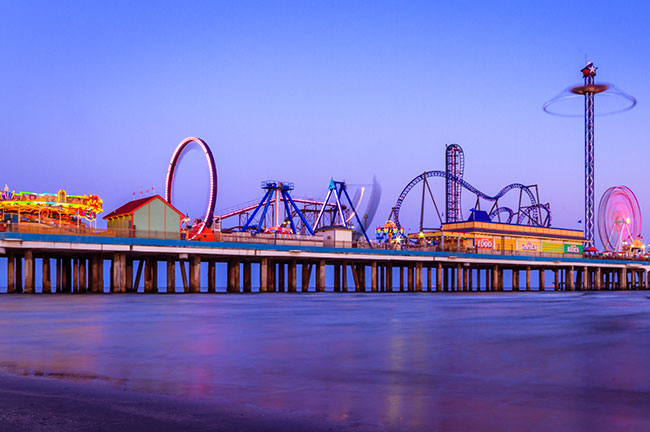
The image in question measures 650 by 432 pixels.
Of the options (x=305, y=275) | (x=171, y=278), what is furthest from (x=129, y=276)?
(x=305, y=275)

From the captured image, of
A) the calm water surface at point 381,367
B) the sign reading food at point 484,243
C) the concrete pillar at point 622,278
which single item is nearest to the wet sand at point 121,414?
the calm water surface at point 381,367

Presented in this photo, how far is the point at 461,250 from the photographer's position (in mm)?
70312

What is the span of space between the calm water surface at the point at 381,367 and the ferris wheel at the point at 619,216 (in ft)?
307

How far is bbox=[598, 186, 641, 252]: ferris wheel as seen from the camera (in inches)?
4028

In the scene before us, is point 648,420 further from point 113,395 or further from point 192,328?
point 192,328

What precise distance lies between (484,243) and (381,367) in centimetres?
7000

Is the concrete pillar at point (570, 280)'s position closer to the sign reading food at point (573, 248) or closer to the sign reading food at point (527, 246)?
the sign reading food at point (573, 248)

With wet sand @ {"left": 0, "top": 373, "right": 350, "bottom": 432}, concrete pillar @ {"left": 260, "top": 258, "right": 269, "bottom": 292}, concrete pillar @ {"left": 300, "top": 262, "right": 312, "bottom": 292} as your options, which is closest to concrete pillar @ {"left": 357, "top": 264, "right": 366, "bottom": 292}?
concrete pillar @ {"left": 300, "top": 262, "right": 312, "bottom": 292}

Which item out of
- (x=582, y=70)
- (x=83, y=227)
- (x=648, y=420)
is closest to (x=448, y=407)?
(x=648, y=420)

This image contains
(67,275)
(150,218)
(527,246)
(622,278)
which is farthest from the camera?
(622,278)

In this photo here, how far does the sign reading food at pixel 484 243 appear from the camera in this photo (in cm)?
7650

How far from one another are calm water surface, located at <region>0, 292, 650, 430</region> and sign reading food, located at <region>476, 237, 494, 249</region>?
6120cm

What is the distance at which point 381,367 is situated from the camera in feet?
29.6

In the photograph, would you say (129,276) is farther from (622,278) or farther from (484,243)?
(622,278)
